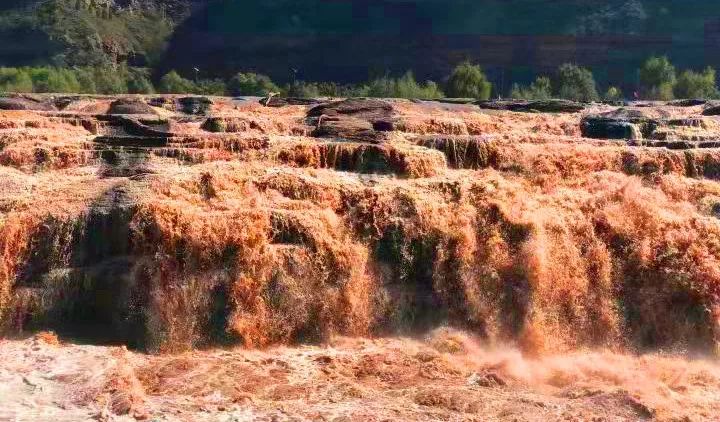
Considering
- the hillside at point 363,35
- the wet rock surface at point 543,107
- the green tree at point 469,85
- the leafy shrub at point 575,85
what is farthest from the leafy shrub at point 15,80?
the leafy shrub at point 575,85

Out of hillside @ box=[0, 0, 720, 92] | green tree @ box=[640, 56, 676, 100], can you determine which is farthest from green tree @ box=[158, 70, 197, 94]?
green tree @ box=[640, 56, 676, 100]

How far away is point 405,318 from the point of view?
1300 centimetres

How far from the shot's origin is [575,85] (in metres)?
52.5

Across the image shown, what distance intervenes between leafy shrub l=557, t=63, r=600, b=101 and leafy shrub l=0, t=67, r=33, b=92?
119 feet

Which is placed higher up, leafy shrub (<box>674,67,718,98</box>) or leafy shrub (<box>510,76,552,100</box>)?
leafy shrub (<box>674,67,718,98</box>)

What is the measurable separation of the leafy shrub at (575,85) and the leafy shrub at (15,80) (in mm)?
36186

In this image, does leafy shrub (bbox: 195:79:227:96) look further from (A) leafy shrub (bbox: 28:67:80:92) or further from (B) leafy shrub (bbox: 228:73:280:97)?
(A) leafy shrub (bbox: 28:67:80:92)

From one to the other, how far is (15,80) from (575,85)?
130 ft

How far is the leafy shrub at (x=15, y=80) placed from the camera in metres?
48.8

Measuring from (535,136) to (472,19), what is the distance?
6236 cm

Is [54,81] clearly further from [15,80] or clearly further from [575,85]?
[575,85]

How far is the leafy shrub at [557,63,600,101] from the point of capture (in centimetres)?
5003

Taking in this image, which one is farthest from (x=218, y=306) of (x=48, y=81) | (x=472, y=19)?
(x=472, y=19)

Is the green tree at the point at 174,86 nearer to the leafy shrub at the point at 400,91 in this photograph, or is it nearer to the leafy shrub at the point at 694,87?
the leafy shrub at the point at 400,91
